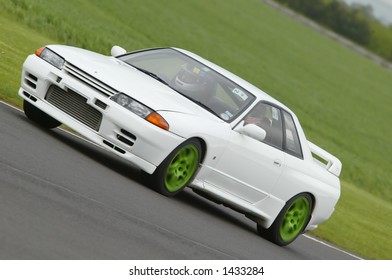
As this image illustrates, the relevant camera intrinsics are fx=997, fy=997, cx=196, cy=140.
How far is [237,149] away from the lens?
11289 millimetres

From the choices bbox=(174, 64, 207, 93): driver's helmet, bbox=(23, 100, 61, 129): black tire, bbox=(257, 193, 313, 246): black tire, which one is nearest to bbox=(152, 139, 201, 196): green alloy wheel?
bbox=(174, 64, 207, 93): driver's helmet

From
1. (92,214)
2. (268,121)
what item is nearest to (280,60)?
(268,121)

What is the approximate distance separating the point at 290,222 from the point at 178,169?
6.87 ft

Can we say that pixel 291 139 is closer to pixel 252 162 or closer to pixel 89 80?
pixel 252 162

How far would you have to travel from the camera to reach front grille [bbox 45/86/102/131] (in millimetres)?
10648

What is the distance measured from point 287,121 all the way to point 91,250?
18.8 ft

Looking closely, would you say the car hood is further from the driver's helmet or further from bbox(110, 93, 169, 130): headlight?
the driver's helmet

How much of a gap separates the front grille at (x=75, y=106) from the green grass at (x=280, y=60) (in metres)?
3.11

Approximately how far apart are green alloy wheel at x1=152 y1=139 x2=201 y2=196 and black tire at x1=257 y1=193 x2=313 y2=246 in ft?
5.33

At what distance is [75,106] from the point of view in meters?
10.8

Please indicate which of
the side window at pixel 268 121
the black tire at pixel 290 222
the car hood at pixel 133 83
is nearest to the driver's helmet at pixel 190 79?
the car hood at pixel 133 83

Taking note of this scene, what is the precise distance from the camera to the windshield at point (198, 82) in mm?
11594

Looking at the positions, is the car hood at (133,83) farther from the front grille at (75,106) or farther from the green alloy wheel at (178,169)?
the green alloy wheel at (178,169)
